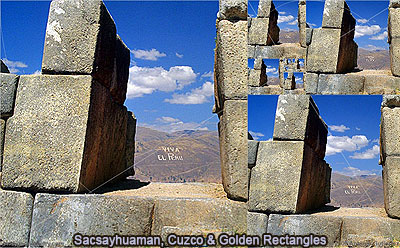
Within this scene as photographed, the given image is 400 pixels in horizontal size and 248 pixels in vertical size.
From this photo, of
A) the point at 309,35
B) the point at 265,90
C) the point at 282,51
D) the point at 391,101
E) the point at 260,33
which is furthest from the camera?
the point at 260,33

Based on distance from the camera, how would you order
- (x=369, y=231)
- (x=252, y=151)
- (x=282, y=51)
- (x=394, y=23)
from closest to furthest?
(x=252, y=151), (x=369, y=231), (x=394, y=23), (x=282, y=51)

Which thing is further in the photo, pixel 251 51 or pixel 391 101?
pixel 251 51

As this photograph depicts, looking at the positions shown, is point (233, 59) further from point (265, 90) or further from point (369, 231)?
point (265, 90)

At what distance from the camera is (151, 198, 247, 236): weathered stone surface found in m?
4.98

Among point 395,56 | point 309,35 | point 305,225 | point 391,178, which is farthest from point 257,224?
point 395,56

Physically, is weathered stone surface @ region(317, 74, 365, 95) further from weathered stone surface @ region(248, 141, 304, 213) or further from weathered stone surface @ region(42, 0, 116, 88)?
weathered stone surface @ region(42, 0, 116, 88)

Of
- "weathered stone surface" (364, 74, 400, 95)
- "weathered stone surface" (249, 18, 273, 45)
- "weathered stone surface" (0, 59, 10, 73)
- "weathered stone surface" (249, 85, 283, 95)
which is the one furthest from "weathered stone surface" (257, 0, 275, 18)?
"weathered stone surface" (0, 59, 10, 73)

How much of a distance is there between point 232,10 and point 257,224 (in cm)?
275

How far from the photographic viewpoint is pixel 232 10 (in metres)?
5.13

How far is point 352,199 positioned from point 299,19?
12.3ft

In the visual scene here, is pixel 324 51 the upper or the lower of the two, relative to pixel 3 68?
upper

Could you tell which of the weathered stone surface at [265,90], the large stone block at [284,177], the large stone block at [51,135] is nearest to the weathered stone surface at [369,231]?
the large stone block at [284,177]

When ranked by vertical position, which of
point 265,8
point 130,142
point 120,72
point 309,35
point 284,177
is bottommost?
point 284,177

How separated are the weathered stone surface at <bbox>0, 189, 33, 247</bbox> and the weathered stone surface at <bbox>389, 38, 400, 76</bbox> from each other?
5931 millimetres
